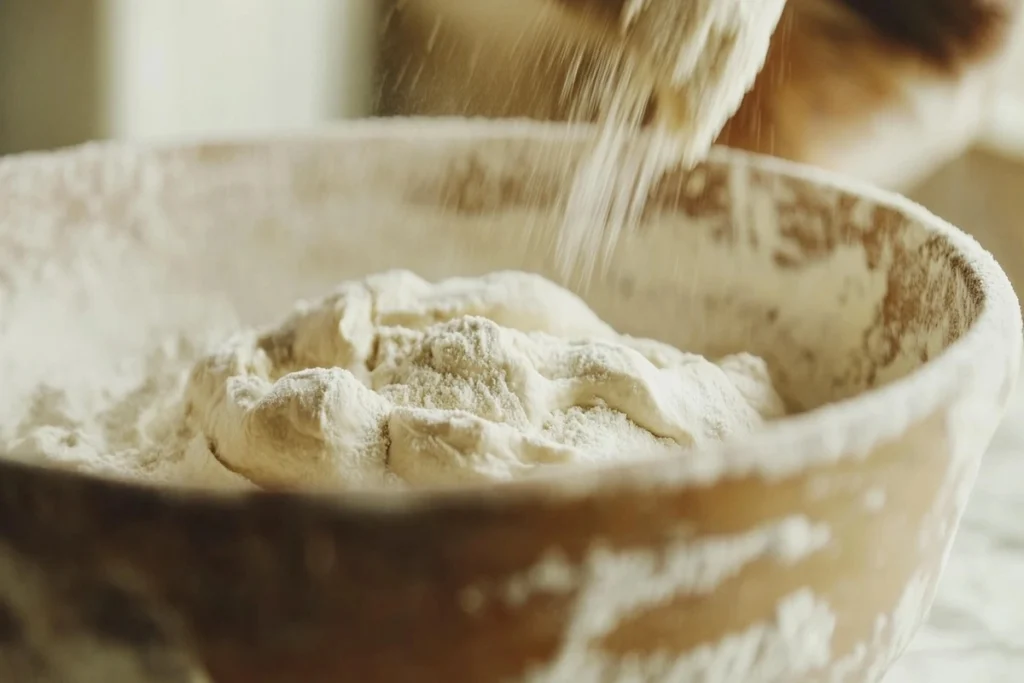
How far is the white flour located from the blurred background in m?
0.42

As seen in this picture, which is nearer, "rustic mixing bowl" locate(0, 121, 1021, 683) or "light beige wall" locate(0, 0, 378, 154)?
"rustic mixing bowl" locate(0, 121, 1021, 683)

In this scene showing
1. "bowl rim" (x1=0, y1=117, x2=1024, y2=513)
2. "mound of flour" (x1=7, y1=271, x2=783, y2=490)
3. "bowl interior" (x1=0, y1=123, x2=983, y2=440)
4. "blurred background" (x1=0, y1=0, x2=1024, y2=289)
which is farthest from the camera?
"blurred background" (x1=0, y1=0, x2=1024, y2=289)

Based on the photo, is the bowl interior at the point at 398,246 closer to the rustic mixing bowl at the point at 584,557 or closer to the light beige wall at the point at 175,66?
the rustic mixing bowl at the point at 584,557

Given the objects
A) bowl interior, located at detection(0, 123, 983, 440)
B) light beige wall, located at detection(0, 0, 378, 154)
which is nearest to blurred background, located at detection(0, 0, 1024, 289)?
light beige wall, located at detection(0, 0, 378, 154)

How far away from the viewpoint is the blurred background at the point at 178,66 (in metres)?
1.12

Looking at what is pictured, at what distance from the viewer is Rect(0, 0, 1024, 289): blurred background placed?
1116mm

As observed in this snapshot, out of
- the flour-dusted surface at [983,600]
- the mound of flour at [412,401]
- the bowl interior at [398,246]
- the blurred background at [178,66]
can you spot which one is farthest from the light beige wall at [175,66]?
the flour-dusted surface at [983,600]

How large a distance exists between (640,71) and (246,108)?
890 millimetres

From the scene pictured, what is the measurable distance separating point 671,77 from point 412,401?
8.0 inches

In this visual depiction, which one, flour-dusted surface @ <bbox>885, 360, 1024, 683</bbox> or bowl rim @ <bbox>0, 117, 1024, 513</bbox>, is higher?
bowl rim @ <bbox>0, 117, 1024, 513</bbox>

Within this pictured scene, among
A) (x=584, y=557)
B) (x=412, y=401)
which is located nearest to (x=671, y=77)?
(x=412, y=401)

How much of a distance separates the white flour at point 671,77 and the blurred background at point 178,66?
424mm

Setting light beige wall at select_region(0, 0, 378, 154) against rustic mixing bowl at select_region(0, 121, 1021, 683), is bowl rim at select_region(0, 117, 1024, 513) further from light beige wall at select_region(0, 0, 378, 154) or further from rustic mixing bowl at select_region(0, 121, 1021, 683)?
light beige wall at select_region(0, 0, 378, 154)

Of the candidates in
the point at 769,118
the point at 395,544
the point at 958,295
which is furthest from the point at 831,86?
the point at 395,544
